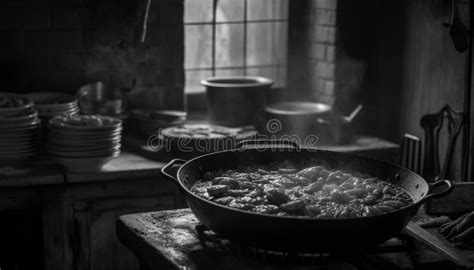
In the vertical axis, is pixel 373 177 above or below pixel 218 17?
below

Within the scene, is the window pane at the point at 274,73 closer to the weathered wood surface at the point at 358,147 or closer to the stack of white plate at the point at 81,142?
the weathered wood surface at the point at 358,147

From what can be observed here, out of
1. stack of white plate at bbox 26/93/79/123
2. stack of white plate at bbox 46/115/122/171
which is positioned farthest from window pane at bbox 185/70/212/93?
stack of white plate at bbox 46/115/122/171

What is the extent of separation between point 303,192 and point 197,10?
2.51m

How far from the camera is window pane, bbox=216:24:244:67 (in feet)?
15.3

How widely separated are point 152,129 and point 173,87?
0.41m

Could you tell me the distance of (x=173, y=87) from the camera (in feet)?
14.5

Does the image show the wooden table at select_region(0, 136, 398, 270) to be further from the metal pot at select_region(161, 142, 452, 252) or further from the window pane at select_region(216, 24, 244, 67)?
the metal pot at select_region(161, 142, 452, 252)

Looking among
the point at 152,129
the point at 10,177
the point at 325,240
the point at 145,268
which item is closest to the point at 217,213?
the point at 325,240

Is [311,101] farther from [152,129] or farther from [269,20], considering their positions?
[152,129]

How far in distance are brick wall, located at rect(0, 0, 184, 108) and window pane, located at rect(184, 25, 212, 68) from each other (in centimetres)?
24

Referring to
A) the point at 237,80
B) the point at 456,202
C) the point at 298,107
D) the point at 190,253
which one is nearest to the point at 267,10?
the point at 237,80

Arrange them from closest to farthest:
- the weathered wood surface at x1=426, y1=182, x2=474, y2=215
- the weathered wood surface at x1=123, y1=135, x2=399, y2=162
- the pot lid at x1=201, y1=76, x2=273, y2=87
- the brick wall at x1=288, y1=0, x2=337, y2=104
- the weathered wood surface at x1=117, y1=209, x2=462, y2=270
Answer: the weathered wood surface at x1=117, y1=209, x2=462, y2=270 < the weathered wood surface at x1=426, y1=182, x2=474, y2=215 < the weathered wood surface at x1=123, y1=135, x2=399, y2=162 < the pot lid at x1=201, y1=76, x2=273, y2=87 < the brick wall at x1=288, y1=0, x2=337, y2=104

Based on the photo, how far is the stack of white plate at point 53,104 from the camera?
Answer: 3.77m

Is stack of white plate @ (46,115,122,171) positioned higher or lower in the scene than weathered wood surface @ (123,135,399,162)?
higher
